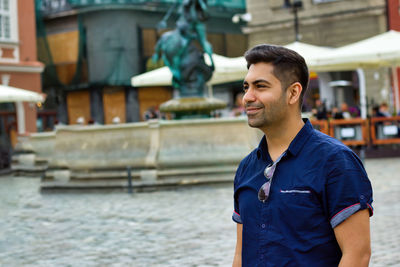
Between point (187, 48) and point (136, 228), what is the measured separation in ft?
22.5

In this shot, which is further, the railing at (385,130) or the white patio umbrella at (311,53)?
the white patio umbrella at (311,53)

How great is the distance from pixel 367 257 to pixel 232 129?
1044 centimetres

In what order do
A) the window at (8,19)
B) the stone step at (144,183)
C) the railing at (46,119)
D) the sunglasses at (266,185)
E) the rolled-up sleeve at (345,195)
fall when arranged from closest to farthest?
1. the rolled-up sleeve at (345,195)
2. the sunglasses at (266,185)
3. the stone step at (144,183)
4. the window at (8,19)
5. the railing at (46,119)

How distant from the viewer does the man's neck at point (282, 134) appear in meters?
2.38

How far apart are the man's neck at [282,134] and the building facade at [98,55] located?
107 feet

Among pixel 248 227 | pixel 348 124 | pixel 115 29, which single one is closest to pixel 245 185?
pixel 248 227

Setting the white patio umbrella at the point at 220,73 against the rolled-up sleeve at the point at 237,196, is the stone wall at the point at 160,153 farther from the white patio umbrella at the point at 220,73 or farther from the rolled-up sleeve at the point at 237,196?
the rolled-up sleeve at the point at 237,196

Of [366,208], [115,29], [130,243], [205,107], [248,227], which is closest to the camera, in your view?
[366,208]

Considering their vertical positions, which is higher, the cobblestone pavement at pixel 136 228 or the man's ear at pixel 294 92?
the man's ear at pixel 294 92

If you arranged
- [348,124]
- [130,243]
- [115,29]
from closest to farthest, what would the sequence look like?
1. [130,243]
2. [348,124]
3. [115,29]

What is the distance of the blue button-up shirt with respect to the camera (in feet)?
7.17

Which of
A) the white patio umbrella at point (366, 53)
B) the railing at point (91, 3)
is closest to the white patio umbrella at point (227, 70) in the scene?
the white patio umbrella at point (366, 53)

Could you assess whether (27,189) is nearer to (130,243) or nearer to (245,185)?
(130,243)

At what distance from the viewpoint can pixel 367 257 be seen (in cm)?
220
